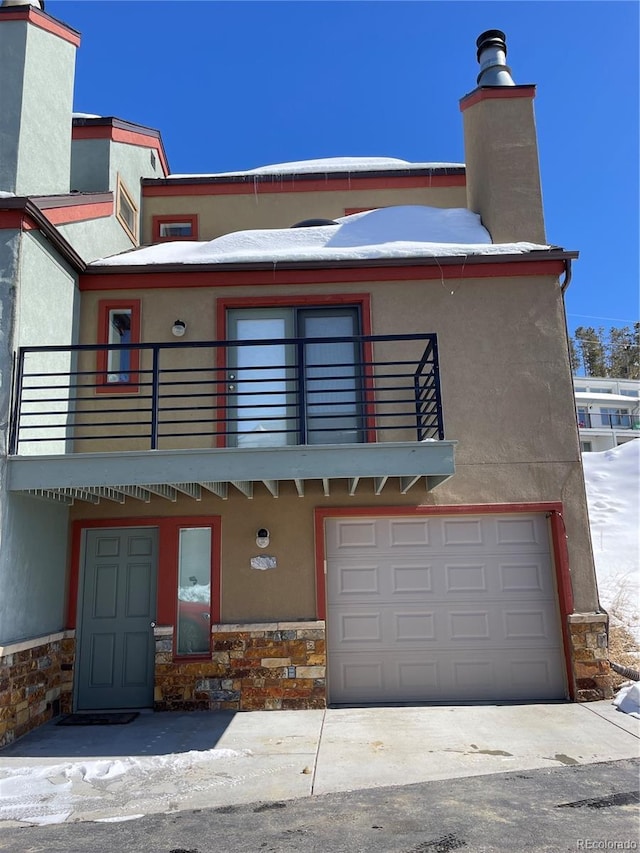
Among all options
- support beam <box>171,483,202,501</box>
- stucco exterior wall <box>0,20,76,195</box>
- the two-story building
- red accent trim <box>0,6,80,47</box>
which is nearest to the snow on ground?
the two-story building

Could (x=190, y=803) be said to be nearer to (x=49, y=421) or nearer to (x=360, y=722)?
(x=360, y=722)

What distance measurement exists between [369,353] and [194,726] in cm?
483

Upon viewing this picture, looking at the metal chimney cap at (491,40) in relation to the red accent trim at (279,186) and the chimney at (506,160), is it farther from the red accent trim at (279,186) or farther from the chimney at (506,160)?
the red accent trim at (279,186)

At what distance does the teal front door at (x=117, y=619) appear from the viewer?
7.88m

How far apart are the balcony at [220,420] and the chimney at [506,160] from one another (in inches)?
100

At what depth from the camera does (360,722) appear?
706 cm

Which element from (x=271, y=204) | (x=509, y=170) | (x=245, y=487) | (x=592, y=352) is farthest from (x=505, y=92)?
(x=592, y=352)

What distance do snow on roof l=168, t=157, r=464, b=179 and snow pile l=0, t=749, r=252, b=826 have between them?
387 inches

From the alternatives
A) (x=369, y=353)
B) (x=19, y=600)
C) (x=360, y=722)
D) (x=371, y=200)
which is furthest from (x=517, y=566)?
(x=371, y=200)

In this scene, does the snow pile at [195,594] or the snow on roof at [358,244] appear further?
the snow on roof at [358,244]

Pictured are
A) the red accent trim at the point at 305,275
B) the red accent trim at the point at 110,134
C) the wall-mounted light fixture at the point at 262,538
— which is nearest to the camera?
the wall-mounted light fixture at the point at 262,538

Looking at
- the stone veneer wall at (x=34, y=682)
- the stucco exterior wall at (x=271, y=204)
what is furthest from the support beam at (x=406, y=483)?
the stucco exterior wall at (x=271, y=204)

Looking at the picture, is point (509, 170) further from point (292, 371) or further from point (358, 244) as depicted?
point (292, 371)

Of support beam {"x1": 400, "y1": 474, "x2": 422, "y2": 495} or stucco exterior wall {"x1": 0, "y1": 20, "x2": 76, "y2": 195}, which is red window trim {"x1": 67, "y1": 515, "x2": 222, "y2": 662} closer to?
support beam {"x1": 400, "y1": 474, "x2": 422, "y2": 495}
